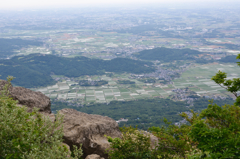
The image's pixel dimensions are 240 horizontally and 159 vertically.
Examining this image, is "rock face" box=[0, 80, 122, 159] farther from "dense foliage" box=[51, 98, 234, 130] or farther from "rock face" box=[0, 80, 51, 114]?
"dense foliage" box=[51, 98, 234, 130]

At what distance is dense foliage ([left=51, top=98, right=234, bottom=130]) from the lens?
7469 centimetres

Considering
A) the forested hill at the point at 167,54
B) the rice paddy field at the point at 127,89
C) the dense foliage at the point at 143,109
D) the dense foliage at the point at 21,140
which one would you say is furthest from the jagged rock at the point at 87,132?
the forested hill at the point at 167,54

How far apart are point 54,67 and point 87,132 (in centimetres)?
14117

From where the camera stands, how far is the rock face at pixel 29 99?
53.5ft

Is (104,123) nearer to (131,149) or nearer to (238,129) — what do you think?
(131,149)

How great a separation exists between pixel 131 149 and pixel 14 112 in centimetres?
740

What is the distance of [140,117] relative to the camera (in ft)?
245

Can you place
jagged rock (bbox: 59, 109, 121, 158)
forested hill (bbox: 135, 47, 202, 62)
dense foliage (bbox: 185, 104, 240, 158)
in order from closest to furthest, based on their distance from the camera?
dense foliage (bbox: 185, 104, 240, 158)
jagged rock (bbox: 59, 109, 121, 158)
forested hill (bbox: 135, 47, 202, 62)

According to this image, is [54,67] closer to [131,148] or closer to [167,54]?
[167,54]

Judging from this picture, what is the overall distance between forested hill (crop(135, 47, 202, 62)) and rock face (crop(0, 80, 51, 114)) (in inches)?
6420

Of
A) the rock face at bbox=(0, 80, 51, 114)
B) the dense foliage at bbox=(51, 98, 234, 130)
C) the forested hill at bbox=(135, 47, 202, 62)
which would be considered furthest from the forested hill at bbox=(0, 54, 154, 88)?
the rock face at bbox=(0, 80, 51, 114)

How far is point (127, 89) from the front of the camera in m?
112

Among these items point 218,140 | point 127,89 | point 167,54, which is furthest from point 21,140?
point 167,54

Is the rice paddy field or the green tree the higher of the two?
the green tree
